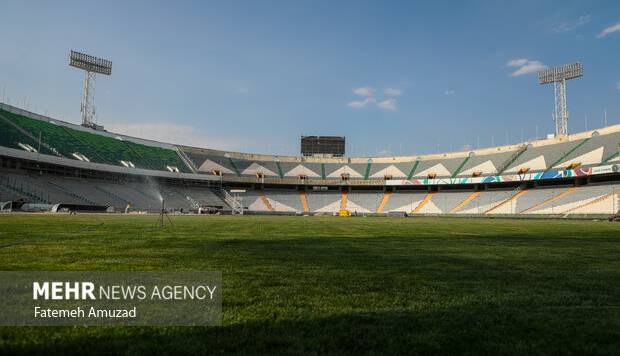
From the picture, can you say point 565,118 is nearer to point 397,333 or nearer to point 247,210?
point 247,210

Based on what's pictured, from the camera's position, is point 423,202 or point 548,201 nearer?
point 548,201

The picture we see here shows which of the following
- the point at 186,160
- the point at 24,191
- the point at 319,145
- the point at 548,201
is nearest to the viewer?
the point at 24,191

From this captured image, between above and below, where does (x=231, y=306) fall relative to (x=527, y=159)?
below

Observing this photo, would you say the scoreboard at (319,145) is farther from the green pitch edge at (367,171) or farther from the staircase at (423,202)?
the staircase at (423,202)

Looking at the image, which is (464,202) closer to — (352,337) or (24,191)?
(24,191)

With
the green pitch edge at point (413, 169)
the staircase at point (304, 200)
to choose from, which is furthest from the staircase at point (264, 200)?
the green pitch edge at point (413, 169)

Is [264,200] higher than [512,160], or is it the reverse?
[512,160]

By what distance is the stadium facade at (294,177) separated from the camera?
177ft

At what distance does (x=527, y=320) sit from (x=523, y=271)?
386 centimetres

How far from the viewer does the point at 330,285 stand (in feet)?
19.0

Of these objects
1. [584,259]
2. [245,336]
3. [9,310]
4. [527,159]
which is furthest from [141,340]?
[527,159]

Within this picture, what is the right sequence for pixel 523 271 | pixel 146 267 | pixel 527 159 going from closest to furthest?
pixel 146 267 < pixel 523 271 < pixel 527 159

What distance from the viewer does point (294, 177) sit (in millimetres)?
86312

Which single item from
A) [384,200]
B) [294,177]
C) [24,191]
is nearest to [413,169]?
[384,200]
